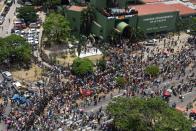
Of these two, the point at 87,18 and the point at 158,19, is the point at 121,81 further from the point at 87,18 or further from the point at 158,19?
the point at 158,19

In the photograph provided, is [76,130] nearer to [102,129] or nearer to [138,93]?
[102,129]

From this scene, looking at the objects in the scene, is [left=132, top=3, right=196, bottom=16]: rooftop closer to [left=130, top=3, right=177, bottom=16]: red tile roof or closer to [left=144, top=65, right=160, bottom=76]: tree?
[left=130, top=3, right=177, bottom=16]: red tile roof

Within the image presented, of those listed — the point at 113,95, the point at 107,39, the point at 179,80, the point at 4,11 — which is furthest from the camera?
the point at 4,11

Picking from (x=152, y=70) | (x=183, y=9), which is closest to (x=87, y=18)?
(x=152, y=70)

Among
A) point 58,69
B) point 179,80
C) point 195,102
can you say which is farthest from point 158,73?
point 58,69

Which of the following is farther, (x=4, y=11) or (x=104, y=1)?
(x=4, y=11)

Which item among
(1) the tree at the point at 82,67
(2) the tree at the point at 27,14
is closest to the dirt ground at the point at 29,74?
(1) the tree at the point at 82,67

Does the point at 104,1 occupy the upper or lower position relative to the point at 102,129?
upper

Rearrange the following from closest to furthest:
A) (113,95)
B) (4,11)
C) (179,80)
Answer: (113,95) → (179,80) → (4,11)
